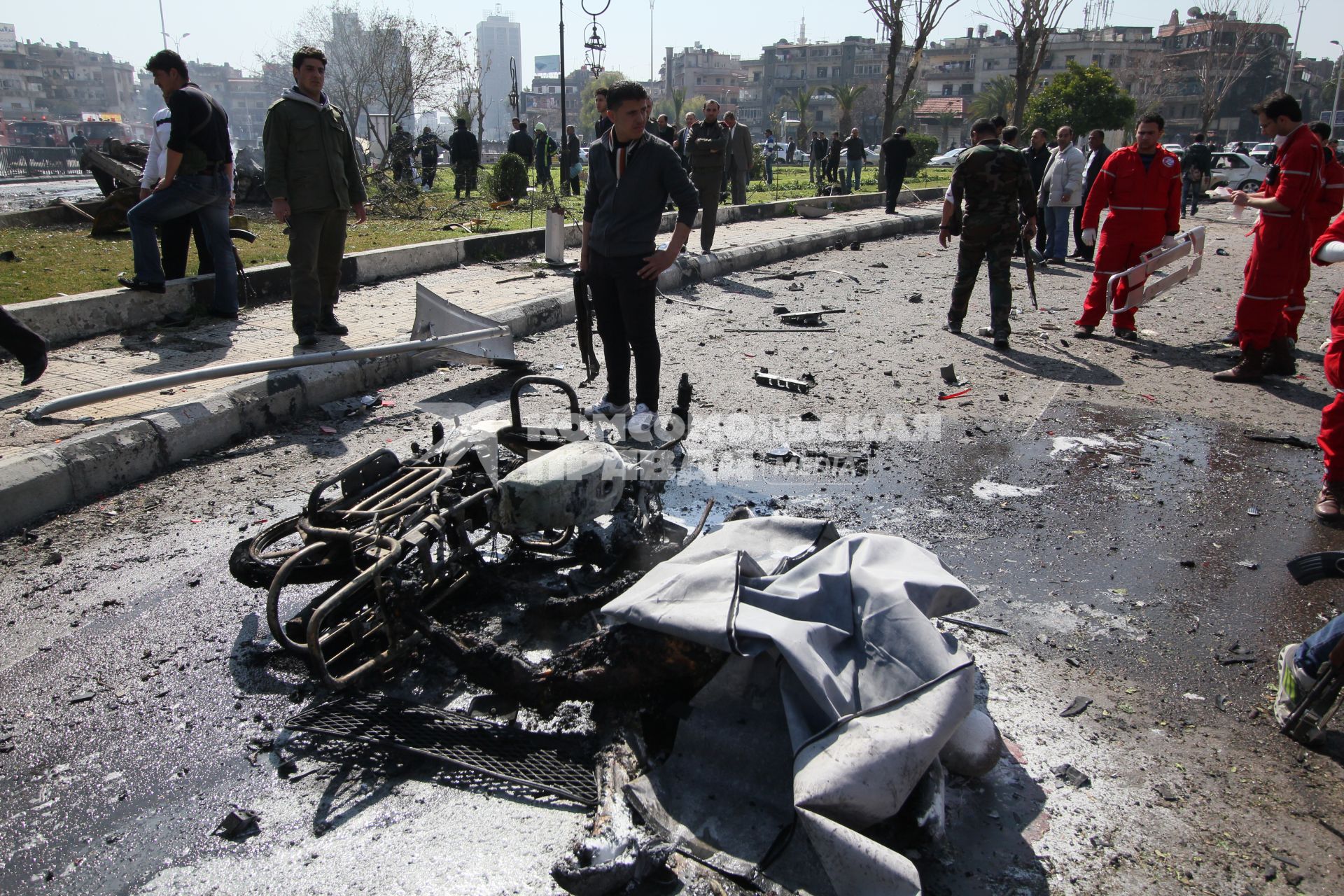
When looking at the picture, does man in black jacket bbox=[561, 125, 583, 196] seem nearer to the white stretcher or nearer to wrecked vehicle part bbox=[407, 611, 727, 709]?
the white stretcher

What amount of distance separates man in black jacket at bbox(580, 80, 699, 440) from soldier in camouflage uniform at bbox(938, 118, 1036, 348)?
3.36 meters

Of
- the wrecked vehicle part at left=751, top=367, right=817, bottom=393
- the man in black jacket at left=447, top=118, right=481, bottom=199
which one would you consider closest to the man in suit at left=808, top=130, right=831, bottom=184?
the man in black jacket at left=447, top=118, right=481, bottom=199

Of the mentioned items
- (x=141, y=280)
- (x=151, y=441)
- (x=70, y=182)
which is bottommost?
(x=151, y=441)

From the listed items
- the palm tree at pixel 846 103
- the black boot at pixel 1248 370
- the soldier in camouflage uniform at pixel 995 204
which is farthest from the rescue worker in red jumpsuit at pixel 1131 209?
the palm tree at pixel 846 103

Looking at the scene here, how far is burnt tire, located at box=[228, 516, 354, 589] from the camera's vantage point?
2818 millimetres

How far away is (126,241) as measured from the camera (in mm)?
10398

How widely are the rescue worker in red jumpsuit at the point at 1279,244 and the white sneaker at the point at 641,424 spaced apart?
4.61 meters

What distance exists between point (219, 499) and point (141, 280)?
11.3ft

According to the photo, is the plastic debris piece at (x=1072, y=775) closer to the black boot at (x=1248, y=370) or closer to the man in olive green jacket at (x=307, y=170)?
the black boot at (x=1248, y=370)

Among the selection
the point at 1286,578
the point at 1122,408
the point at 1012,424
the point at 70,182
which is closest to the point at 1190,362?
the point at 1122,408

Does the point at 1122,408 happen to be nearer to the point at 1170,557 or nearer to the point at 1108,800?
the point at 1170,557

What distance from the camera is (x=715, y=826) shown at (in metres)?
2.15

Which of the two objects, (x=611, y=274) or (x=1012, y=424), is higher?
(x=611, y=274)

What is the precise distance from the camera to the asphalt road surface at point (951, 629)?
214cm
